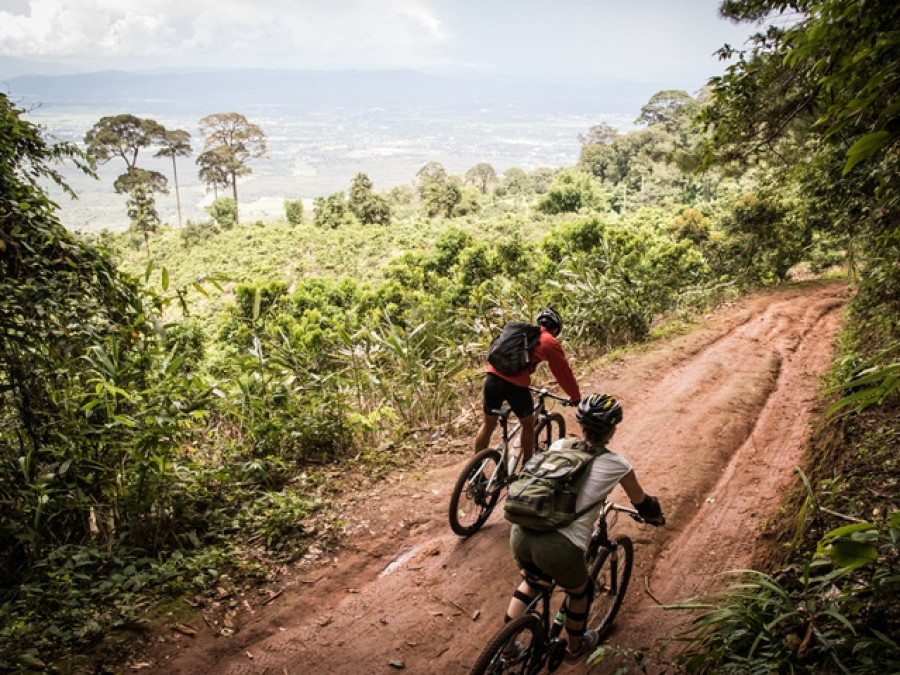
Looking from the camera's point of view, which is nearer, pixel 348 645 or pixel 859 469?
pixel 348 645

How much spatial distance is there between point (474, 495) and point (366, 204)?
44359 mm

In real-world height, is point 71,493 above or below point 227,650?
above

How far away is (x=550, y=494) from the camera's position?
282 cm

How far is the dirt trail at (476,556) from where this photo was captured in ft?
12.1

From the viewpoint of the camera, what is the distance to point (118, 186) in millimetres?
48844

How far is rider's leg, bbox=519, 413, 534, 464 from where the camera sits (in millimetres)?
4816

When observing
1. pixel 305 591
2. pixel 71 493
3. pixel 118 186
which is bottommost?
pixel 305 591

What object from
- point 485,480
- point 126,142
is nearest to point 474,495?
point 485,480

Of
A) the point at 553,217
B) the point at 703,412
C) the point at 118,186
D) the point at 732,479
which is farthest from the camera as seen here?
the point at 118,186

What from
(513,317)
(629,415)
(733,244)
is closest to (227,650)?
(629,415)

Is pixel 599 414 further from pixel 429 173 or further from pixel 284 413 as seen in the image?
pixel 429 173

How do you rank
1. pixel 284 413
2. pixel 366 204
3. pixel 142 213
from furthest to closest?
1. pixel 366 204
2. pixel 142 213
3. pixel 284 413

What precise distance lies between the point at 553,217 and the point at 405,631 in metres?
41.5

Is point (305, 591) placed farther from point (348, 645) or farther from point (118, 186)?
point (118, 186)
